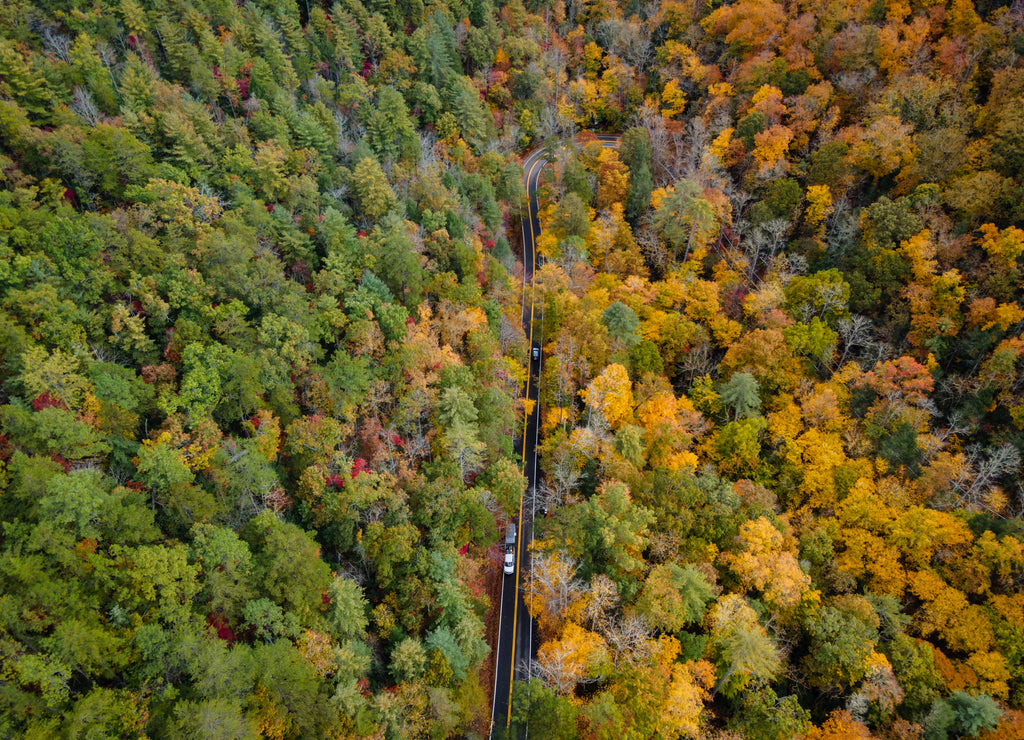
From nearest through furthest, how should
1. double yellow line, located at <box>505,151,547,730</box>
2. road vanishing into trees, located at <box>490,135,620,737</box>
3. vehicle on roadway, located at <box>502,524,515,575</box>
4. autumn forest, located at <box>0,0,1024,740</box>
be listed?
autumn forest, located at <box>0,0,1024,740</box>
road vanishing into trees, located at <box>490,135,620,737</box>
double yellow line, located at <box>505,151,547,730</box>
vehicle on roadway, located at <box>502,524,515,575</box>

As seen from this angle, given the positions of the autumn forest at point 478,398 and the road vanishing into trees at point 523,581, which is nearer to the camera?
the autumn forest at point 478,398

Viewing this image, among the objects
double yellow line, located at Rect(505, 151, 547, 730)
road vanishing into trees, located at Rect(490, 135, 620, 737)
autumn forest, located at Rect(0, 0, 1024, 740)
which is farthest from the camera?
double yellow line, located at Rect(505, 151, 547, 730)

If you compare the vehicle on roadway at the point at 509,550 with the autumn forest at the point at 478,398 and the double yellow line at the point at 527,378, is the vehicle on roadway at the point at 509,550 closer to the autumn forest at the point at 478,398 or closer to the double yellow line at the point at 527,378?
the double yellow line at the point at 527,378

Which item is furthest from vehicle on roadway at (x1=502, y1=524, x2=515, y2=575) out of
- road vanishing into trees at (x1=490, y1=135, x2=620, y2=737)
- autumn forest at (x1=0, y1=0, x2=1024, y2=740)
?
autumn forest at (x1=0, y1=0, x2=1024, y2=740)

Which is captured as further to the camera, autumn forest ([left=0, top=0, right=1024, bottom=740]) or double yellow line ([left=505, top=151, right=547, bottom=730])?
double yellow line ([left=505, top=151, right=547, bottom=730])

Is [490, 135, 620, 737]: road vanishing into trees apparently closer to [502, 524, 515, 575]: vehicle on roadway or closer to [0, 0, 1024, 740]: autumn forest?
[502, 524, 515, 575]: vehicle on roadway

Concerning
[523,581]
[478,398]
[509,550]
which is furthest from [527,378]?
[523,581]

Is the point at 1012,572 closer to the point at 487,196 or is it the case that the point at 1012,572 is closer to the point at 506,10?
the point at 487,196

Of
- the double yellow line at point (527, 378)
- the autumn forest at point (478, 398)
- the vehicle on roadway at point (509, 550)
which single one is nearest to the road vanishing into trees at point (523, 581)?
the double yellow line at point (527, 378)
